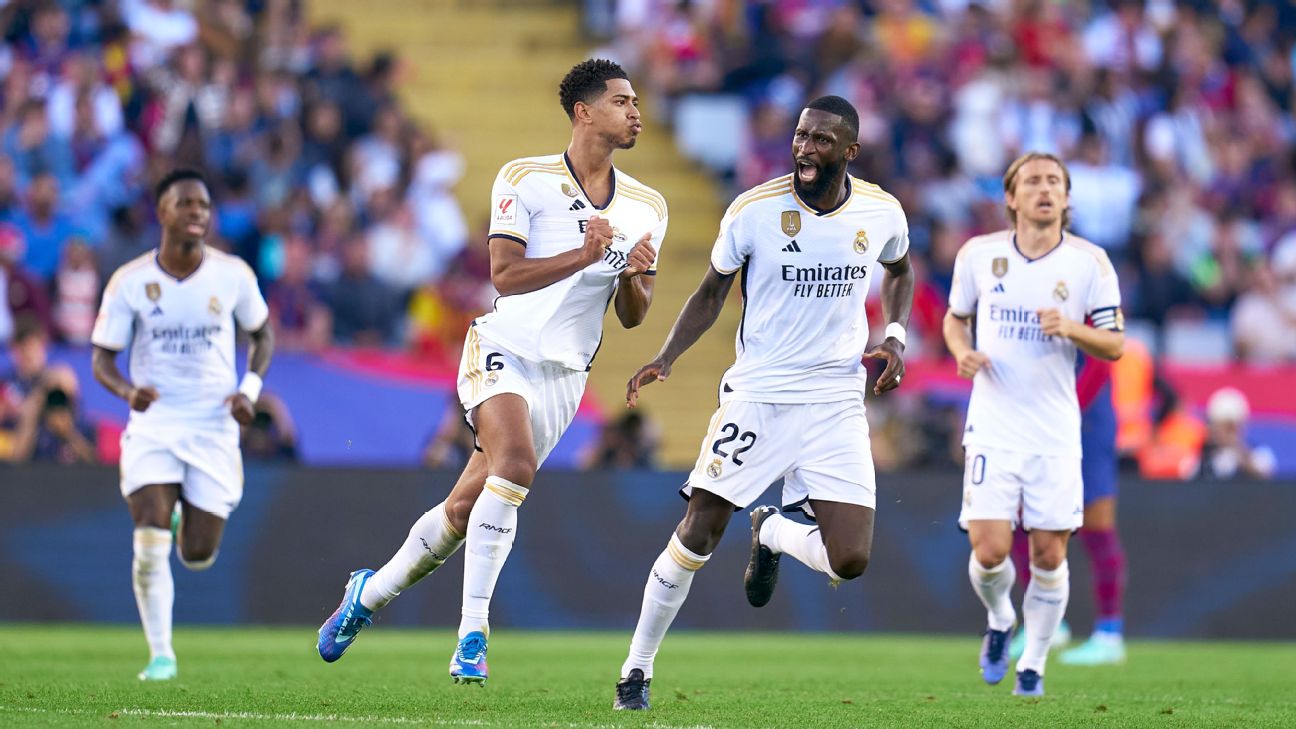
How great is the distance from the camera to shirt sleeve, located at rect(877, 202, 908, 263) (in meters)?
9.48

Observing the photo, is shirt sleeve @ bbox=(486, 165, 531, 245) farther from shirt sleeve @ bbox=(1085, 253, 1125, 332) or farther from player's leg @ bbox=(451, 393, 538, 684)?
shirt sleeve @ bbox=(1085, 253, 1125, 332)

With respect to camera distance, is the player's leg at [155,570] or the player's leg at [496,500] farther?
the player's leg at [155,570]

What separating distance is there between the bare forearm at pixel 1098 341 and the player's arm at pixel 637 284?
7.69 ft

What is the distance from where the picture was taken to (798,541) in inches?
376

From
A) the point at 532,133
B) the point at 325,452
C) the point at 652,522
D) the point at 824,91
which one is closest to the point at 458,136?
the point at 532,133

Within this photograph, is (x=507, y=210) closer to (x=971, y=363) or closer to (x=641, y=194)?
(x=641, y=194)

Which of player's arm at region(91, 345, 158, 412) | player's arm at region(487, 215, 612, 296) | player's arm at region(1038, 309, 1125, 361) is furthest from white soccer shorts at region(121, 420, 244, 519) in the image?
player's arm at region(1038, 309, 1125, 361)

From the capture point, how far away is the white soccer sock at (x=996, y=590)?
35.3ft

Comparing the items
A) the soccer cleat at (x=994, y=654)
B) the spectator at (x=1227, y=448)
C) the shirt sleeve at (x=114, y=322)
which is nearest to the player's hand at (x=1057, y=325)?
the soccer cleat at (x=994, y=654)

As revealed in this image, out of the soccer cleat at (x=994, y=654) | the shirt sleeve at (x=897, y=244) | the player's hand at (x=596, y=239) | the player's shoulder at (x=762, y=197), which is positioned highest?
the player's shoulder at (x=762, y=197)

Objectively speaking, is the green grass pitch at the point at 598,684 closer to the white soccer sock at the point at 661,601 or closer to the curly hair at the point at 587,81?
the white soccer sock at the point at 661,601

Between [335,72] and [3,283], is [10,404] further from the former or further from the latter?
[335,72]

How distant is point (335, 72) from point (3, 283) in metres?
4.92

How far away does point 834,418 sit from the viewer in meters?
9.37
